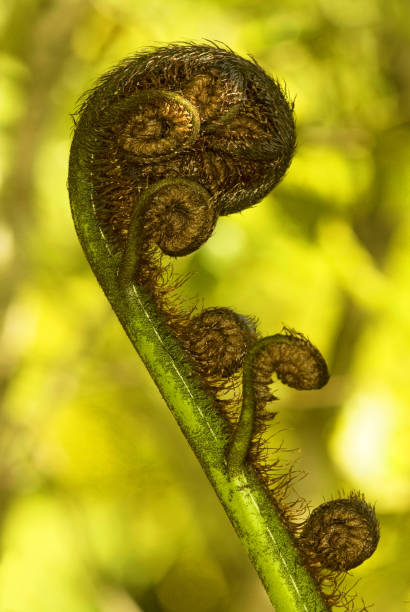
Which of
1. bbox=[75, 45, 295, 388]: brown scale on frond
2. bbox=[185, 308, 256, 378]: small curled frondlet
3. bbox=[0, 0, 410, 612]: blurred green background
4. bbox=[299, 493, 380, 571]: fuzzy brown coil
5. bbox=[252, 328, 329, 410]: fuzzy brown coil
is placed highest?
bbox=[0, 0, 410, 612]: blurred green background

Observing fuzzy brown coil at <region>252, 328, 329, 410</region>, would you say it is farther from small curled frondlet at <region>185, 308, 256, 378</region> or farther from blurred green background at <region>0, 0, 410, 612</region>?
blurred green background at <region>0, 0, 410, 612</region>

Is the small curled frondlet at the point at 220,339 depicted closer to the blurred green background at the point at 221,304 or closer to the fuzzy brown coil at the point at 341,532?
the fuzzy brown coil at the point at 341,532

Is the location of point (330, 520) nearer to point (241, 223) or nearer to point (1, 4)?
point (241, 223)

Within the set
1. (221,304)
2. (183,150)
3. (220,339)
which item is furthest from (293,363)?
(221,304)

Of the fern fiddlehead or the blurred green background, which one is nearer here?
the fern fiddlehead

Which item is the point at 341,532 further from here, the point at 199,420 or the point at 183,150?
the point at 183,150

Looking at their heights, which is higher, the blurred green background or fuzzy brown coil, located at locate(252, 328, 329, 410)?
the blurred green background

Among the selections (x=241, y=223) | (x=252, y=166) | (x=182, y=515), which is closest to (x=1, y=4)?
(x=241, y=223)

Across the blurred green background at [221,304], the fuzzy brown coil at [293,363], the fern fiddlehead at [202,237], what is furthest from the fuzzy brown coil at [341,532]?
the blurred green background at [221,304]

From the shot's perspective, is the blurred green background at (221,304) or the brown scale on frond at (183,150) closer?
the brown scale on frond at (183,150)

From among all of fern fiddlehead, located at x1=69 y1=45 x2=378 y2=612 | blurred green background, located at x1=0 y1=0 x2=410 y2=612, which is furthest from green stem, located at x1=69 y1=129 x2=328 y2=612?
blurred green background, located at x1=0 y1=0 x2=410 y2=612
